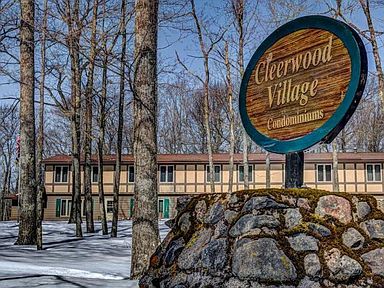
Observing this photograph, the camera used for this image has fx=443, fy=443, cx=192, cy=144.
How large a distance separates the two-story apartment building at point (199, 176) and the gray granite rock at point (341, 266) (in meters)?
24.0

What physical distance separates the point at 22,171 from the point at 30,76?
7.76ft

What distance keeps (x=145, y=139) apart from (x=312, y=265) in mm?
3398

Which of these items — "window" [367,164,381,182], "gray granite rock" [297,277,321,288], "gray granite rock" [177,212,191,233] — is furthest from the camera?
"window" [367,164,381,182]

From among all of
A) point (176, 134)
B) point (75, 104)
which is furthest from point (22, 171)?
point (176, 134)

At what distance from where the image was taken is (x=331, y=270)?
11.0 feet

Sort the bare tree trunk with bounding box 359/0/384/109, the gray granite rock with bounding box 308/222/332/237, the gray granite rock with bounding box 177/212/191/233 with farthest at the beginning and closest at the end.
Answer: the bare tree trunk with bounding box 359/0/384/109, the gray granite rock with bounding box 177/212/191/233, the gray granite rock with bounding box 308/222/332/237

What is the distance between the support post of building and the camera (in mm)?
4139

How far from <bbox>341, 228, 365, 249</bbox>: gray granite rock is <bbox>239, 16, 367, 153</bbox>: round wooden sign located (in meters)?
0.83

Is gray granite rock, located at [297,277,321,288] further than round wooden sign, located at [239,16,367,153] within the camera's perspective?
No

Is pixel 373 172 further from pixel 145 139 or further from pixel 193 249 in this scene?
pixel 193 249

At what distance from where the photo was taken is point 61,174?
96.3 ft

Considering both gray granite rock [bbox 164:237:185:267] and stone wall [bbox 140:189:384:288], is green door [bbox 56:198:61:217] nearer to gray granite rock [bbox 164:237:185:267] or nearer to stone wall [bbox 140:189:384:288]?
gray granite rock [bbox 164:237:185:267]

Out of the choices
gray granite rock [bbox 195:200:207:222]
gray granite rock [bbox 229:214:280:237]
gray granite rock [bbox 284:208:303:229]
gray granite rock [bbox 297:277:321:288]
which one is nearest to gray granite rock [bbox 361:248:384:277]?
gray granite rock [bbox 297:277:321:288]

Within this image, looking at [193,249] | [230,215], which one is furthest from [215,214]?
[193,249]
